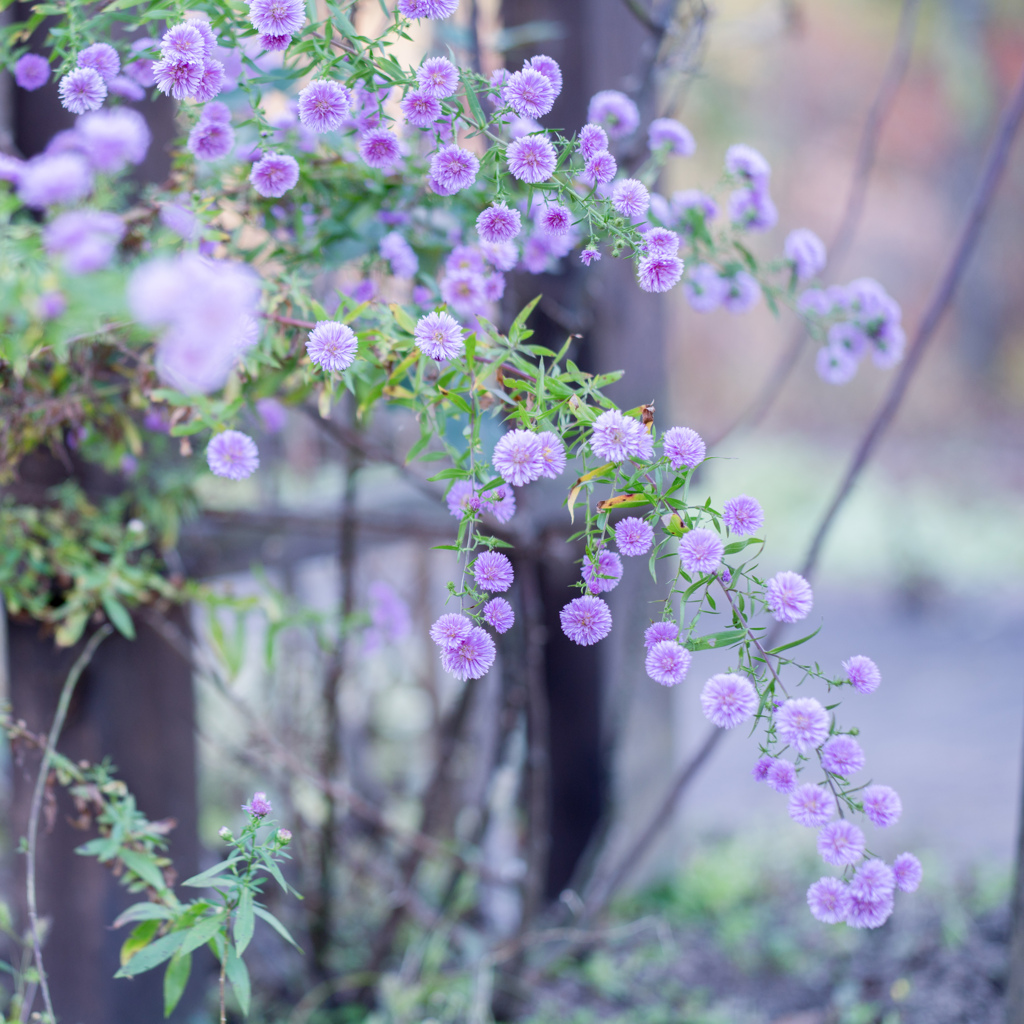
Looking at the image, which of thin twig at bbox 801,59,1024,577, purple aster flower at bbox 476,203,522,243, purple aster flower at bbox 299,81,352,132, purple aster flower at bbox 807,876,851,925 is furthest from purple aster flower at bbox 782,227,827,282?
purple aster flower at bbox 807,876,851,925

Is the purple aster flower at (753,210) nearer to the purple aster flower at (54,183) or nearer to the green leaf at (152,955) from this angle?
the purple aster flower at (54,183)

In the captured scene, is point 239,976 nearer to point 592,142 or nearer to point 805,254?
point 592,142

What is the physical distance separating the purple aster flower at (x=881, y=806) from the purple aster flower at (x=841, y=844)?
37mm

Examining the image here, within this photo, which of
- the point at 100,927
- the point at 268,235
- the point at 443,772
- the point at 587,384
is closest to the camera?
the point at 587,384

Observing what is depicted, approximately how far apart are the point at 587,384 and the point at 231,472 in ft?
0.98

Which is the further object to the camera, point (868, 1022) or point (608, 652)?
point (608, 652)

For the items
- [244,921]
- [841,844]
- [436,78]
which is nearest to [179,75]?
[436,78]

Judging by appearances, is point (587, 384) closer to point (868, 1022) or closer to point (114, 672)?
point (114, 672)

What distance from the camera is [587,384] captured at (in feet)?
2.11

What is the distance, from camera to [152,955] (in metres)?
0.72

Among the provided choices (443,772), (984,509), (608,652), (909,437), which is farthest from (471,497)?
(909,437)

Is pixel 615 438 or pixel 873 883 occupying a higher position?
pixel 615 438

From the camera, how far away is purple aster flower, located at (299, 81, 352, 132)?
2.16ft

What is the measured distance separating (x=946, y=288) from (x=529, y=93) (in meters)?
0.87
